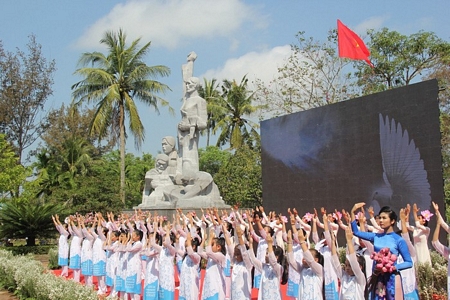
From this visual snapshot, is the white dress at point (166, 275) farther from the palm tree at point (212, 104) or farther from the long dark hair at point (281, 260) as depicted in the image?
the palm tree at point (212, 104)

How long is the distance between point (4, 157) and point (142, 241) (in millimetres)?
15603

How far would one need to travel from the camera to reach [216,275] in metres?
6.95

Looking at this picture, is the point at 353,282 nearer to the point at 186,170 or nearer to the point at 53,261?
the point at 53,261

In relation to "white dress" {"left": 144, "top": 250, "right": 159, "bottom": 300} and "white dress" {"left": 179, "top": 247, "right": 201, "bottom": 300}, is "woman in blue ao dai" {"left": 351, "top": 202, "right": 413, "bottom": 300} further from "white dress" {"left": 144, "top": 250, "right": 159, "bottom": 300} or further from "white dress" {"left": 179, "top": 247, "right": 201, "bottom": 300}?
"white dress" {"left": 144, "top": 250, "right": 159, "bottom": 300}

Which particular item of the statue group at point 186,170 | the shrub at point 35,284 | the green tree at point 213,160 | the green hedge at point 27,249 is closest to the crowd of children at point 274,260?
the shrub at point 35,284

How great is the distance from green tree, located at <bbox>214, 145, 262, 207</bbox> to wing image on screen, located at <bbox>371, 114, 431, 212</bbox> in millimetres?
12702

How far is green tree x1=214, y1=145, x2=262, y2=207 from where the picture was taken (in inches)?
966

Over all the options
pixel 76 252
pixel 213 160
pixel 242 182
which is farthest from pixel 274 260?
pixel 213 160

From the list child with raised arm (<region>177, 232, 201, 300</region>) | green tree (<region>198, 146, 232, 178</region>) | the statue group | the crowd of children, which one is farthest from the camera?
green tree (<region>198, 146, 232, 178</region>)

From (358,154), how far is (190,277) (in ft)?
21.1

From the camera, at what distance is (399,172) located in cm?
1145

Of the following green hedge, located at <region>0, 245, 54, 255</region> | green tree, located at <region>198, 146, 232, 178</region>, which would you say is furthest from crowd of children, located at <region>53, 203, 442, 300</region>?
green tree, located at <region>198, 146, 232, 178</region>

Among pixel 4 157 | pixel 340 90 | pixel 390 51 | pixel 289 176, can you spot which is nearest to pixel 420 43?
pixel 390 51

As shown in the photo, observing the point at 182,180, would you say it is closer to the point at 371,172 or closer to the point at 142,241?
the point at 371,172
